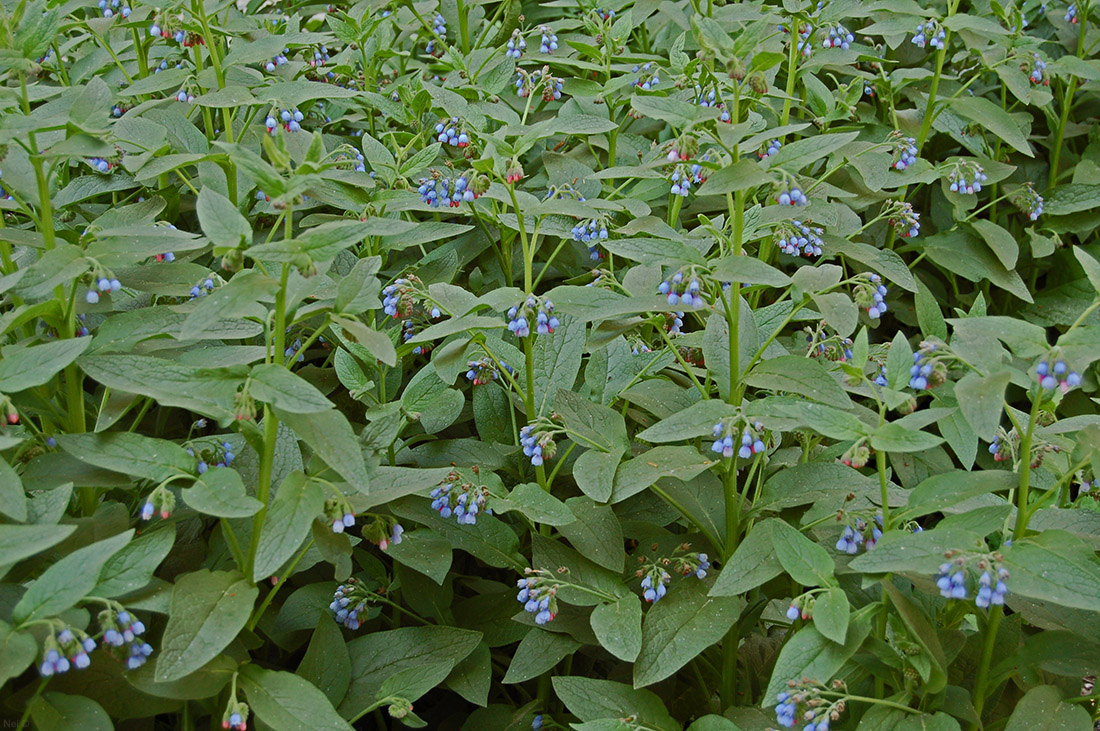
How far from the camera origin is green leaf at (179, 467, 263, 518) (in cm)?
206

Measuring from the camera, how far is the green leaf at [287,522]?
205cm

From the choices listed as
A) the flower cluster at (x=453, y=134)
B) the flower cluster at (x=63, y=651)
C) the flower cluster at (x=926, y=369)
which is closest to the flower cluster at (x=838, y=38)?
the flower cluster at (x=453, y=134)

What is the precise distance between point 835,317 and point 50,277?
205cm

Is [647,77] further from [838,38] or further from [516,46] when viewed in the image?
[838,38]

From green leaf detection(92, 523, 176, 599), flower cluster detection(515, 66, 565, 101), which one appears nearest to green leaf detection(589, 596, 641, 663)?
green leaf detection(92, 523, 176, 599)

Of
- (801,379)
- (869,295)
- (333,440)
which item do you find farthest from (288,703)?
(869,295)

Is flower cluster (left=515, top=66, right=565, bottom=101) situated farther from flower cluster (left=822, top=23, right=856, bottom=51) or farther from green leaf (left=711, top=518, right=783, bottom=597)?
green leaf (left=711, top=518, right=783, bottom=597)

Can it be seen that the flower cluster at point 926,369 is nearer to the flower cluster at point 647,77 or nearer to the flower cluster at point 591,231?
the flower cluster at point 591,231

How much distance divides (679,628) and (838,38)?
2580 mm

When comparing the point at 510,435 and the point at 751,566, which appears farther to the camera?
the point at 510,435

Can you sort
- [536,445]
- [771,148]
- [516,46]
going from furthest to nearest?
[516,46] → [771,148] → [536,445]

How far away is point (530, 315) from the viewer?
260cm

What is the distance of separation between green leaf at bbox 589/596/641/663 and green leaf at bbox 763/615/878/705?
356mm

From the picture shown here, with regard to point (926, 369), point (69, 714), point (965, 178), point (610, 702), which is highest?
point (926, 369)
